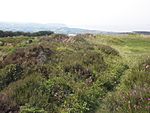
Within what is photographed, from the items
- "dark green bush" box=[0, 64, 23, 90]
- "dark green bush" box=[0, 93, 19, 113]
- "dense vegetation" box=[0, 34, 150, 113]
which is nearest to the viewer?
"dense vegetation" box=[0, 34, 150, 113]

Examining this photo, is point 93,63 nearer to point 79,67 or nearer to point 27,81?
point 79,67

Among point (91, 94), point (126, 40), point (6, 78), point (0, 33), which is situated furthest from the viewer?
point (0, 33)

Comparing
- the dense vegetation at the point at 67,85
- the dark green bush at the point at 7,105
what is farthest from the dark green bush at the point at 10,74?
the dark green bush at the point at 7,105

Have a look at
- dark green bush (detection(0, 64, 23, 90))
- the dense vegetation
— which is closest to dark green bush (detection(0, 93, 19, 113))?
the dense vegetation

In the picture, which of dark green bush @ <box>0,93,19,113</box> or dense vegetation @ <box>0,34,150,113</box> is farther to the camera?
dark green bush @ <box>0,93,19,113</box>

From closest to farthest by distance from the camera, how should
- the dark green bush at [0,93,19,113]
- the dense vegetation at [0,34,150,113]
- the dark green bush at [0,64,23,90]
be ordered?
the dense vegetation at [0,34,150,113] → the dark green bush at [0,93,19,113] → the dark green bush at [0,64,23,90]

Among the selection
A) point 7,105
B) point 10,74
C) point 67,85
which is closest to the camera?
point 7,105

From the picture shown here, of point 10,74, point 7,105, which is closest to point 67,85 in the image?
point 7,105

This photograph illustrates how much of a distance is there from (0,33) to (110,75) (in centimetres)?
5742

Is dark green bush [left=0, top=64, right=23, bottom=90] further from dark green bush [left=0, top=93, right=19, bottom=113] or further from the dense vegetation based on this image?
dark green bush [left=0, top=93, right=19, bottom=113]

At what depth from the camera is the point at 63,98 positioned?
12.5 m

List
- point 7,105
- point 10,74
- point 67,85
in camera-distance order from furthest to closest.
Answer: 1. point 10,74
2. point 67,85
3. point 7,105

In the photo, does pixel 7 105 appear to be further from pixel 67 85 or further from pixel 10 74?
pixel 10 74

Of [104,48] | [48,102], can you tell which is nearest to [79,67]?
[48,102]
